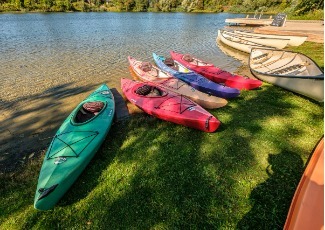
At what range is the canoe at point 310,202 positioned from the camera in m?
4.03

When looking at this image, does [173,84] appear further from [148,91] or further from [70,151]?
[70,151]

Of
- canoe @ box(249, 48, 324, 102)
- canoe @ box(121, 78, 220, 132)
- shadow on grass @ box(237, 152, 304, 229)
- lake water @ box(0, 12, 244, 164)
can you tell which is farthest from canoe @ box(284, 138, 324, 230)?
lake water @ box(0, 12, 244, 164)

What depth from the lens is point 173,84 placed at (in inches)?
442

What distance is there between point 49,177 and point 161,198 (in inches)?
126

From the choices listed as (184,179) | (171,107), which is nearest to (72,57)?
(171,107)

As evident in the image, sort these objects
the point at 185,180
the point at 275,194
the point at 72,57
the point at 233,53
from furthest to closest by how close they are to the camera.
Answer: the point at 233,53
the point at 72,57
the point at 185,180
the point at 275,194

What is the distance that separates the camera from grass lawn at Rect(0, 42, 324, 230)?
521cm

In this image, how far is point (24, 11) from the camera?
2586 inches

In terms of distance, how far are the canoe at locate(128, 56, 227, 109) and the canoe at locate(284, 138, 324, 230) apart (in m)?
4.80

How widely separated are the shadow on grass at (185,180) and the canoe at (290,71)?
129cm

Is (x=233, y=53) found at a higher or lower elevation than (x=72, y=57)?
higher

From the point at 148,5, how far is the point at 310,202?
95324 mm

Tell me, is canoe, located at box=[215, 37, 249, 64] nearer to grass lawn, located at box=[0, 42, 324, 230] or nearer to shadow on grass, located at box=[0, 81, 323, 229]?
grass lawn, located at box=[0, 42, 324, 230]

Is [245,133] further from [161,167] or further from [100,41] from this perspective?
[100,41]
